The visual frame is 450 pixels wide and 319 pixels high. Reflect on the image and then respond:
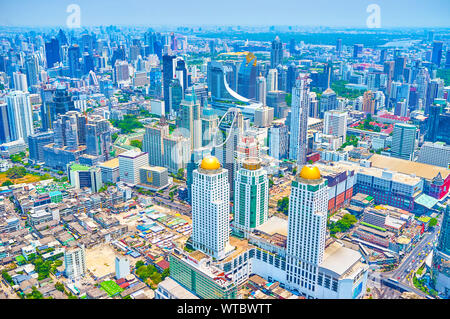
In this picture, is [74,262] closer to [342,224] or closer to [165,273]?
[165,273]

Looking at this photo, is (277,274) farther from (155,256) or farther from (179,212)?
(179,212)

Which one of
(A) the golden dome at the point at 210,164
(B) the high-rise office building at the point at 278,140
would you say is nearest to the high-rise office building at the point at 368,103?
(B) the high-rise office building at the point at 278,140

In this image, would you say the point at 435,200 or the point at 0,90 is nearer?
the point at 435,200

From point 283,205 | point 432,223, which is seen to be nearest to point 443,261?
point 432,223
